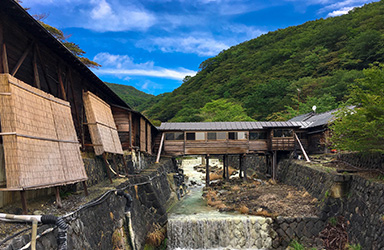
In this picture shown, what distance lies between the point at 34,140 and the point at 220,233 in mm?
10619

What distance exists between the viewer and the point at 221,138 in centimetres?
2475

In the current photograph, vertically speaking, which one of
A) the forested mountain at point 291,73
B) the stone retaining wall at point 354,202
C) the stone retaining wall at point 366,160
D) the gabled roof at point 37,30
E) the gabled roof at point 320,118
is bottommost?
the stone retaining wall at point 354,202

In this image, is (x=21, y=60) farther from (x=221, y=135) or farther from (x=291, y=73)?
(x=291, y=73)

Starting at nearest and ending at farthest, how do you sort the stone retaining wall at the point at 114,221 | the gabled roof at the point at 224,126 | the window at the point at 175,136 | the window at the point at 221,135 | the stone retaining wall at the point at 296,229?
the stone retaining wall at the point at 114,221, the stone retaining wall at the point at 296,229, the gabled roof at the point at 224,126, the window at the point at 221,135, the window at the point at 175,136

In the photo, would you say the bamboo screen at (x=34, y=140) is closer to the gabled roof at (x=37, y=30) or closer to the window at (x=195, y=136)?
the gabled roof at (x=37, y=30)

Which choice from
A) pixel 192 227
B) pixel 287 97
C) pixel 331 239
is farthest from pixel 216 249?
pixel 287 97

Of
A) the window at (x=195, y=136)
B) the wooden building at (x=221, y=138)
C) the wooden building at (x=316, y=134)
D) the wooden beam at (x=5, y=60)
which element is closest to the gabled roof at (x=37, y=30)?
the wooden beam at (x=5, y=60)

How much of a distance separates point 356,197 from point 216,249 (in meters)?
7.45

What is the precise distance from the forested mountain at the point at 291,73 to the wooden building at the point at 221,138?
14.1 metres

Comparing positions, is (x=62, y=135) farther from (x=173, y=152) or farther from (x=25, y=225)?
(x=173, y=152)

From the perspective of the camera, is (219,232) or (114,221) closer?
(114,221)

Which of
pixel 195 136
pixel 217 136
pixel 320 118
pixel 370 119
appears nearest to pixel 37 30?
pixel 370 119

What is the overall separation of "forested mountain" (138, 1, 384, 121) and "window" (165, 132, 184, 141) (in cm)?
1664

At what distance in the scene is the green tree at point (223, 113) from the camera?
39.6 metres
